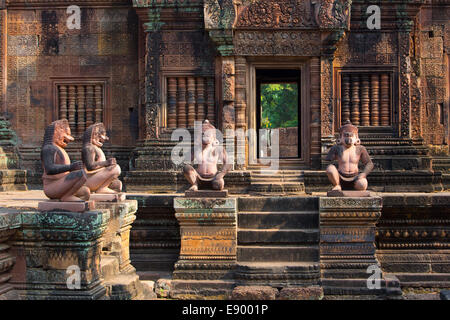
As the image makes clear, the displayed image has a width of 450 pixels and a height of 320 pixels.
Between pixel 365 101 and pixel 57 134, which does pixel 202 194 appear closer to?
pixel 57 134

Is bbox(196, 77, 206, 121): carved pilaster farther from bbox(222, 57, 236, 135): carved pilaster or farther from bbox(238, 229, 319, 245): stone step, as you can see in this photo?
bbox(238, 229, 319, 245): stone step

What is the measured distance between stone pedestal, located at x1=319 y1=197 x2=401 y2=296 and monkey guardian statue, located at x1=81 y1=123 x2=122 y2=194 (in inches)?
102

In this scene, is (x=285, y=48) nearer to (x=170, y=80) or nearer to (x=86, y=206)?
(x=170, y=80)

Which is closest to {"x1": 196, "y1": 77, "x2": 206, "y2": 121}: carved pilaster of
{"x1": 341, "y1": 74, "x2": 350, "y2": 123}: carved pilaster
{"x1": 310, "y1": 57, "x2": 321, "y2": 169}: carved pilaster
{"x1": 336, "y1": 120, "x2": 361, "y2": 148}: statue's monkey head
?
{"x1": 310, "y1": 57, "x2": 321, "y2": 169}: carved pilaster

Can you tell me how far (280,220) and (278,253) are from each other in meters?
0.52

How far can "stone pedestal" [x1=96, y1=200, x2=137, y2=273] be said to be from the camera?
5.62 meters

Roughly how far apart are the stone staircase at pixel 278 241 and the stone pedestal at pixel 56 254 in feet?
7.55

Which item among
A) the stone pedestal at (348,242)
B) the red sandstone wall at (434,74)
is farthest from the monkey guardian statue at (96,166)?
the red sandstone wall at (434,74)

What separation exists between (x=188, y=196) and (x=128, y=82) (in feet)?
11.9

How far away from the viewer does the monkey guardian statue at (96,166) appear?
5918 millimetres

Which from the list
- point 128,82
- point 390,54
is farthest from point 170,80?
point 390,54
